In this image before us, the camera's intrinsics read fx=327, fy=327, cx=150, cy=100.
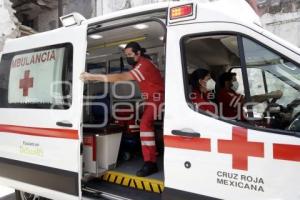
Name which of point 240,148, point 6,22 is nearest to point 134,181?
point 240,148

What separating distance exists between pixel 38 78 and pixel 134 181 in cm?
164

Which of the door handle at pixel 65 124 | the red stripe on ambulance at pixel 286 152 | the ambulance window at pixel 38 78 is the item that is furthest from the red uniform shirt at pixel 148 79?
the red stripe on ambulance at pixel 286 152

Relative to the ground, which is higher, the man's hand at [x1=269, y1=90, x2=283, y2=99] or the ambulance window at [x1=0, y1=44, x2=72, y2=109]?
the ambulance window at [x1=0, y1=44, x2=72, y2=109]

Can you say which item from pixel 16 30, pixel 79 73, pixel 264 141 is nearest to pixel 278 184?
pixel 264 141

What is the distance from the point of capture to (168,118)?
2.73 metres

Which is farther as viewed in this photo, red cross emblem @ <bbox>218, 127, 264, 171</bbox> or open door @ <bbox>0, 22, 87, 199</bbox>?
open door @ <bbox>0, 22, 87, 199</bbox>

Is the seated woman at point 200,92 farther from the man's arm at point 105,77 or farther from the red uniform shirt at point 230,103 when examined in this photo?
the man's arm at point 105,77

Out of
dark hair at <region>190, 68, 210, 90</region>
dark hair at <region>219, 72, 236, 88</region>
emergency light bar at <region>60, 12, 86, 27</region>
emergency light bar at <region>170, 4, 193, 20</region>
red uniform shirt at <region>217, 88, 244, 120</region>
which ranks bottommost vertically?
red uniform shirt at <region>217, 88, 244, 120</region>

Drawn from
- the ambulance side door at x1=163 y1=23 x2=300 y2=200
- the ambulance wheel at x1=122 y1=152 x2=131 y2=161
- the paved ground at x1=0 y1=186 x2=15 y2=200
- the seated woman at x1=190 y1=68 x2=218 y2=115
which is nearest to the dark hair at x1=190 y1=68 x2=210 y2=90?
the seated woman at x1=190 y1=68 x2=218 y2=115

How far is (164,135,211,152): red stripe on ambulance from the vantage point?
2.55 meters

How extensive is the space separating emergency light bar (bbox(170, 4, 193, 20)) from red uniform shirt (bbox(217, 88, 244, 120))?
88 cm

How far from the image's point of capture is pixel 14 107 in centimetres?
404

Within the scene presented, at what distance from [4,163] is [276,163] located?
3.32 metres

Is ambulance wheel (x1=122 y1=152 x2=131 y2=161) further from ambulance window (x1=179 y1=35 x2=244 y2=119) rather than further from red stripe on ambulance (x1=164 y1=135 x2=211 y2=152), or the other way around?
red stripe on ambulance (x1=164 y1=135 x2=211 y2=152)
